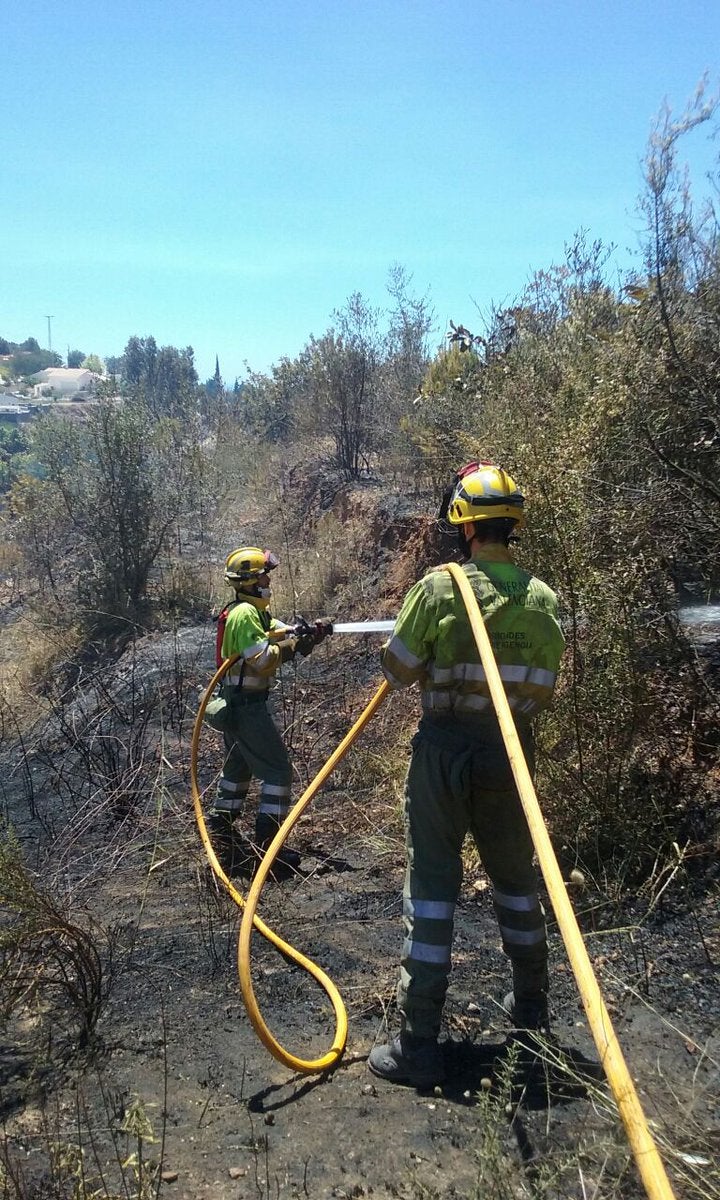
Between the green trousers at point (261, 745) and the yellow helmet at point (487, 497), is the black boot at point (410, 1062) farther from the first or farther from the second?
the green trousers at point (261, 745)

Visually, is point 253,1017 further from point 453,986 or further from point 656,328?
point 656,328

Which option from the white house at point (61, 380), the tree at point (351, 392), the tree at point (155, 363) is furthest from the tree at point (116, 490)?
the white house at point (61, 380)

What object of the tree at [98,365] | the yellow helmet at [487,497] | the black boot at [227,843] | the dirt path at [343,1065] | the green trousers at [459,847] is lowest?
the black boot at [227,843]

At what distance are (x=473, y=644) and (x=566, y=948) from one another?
106cm

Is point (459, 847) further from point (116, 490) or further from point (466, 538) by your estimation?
point (116, 490)

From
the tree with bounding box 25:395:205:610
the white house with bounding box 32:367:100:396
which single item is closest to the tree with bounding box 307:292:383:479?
the tree with bounding box 25:395:205:610

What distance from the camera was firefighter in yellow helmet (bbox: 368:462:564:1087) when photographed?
281 cm

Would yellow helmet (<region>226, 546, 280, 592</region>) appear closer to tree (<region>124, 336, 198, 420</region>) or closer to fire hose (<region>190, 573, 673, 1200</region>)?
fire hose (<region>190, 573, 673, 1200</region>)

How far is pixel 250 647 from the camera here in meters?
4.66

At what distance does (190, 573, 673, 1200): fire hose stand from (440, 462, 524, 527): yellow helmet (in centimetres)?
24

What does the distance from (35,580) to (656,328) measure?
34.0 feet

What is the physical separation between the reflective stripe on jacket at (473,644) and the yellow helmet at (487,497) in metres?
0.24

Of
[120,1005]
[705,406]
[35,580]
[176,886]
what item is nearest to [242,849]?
[176,886]

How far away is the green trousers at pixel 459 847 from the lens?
9.25 ft
